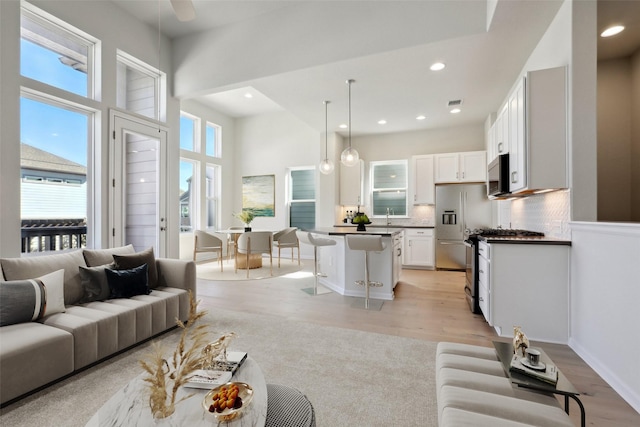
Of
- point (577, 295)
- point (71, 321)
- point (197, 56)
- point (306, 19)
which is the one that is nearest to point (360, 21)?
point (306, 19)

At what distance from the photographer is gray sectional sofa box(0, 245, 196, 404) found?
1857 mm

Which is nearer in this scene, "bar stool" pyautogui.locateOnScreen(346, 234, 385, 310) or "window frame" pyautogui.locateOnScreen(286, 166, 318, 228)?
"bar stool" pyautogui.locateOnScreen(346, 234, 385, 310)

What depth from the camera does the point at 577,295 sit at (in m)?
2.54

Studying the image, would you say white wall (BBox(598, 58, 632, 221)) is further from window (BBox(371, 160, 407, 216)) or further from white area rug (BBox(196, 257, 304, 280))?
white area rug (BBox(196, 257, 304, 280))

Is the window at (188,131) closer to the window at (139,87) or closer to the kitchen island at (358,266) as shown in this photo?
the window at (139,87)

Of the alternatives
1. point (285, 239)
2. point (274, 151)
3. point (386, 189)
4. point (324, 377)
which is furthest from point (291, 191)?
point (324, 377)

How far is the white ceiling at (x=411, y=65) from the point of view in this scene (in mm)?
3045

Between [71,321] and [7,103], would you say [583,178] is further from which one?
[7,103]

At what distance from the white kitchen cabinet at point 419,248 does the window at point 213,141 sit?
210 inches

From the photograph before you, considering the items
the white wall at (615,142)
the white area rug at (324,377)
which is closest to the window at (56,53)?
the white area rug at (324,377)

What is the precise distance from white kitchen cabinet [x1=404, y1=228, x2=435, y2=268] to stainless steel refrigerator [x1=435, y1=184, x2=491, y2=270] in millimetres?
138

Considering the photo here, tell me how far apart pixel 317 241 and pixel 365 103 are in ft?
8.86

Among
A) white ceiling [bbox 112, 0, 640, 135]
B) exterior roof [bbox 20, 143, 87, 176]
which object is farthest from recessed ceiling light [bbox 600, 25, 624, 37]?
exterior roof [bbox 20, 143, 87, 176]

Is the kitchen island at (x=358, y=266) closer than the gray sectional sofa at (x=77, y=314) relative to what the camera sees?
No
